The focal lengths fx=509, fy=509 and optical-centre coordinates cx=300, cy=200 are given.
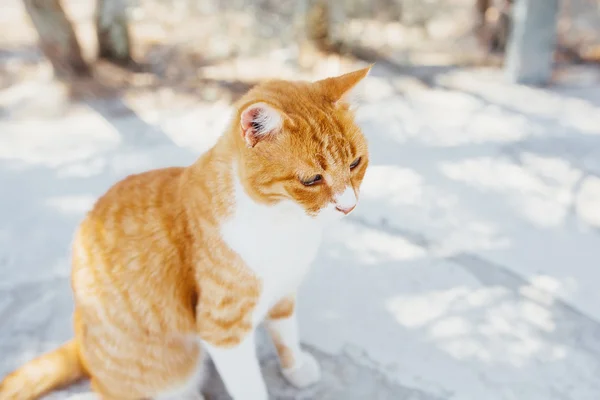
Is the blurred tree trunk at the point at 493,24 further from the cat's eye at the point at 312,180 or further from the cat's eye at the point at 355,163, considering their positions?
the cat's eye at the point at 312,180

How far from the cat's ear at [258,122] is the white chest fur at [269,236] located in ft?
0.44

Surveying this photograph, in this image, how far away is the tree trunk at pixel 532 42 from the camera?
8.95 ft

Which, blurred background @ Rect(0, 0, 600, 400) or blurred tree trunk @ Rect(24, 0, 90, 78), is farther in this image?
blurred tree trunk @ Rect(24, 0, 90, 78)

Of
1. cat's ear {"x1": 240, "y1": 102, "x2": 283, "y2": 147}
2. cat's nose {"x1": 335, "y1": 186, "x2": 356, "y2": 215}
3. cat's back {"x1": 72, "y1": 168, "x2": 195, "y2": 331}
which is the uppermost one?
cat's ear {"x1": 240, "y1": 102, "x2": 283, "y2": 147}

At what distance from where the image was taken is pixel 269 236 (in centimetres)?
109

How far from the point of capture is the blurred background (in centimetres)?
157

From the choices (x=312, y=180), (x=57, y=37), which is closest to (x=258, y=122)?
(x=312, y=180)

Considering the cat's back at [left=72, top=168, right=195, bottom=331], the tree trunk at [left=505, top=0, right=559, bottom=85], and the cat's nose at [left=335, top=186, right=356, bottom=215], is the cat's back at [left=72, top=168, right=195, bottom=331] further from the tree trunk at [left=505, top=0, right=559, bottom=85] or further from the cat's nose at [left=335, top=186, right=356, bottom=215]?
the tree trunk at [left=505, top=0, right=559, bottom=85]

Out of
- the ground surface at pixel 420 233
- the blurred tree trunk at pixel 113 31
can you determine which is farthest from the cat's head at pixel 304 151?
the blurred tree trunk at pixel 113 31

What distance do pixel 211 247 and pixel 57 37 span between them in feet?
7.19

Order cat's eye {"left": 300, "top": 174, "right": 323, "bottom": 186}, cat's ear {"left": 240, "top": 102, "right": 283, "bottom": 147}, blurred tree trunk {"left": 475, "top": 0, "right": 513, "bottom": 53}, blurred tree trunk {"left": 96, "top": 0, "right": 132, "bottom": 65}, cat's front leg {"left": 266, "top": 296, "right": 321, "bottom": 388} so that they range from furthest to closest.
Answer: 1. blurred tree trunk {"left": 475, "top": 0, "right": 513, "bottom": 53}
2. blurred tree trunk {"left": 96, "top": 0, "right": 132, "bottom": 65}
3. cat's front leg {"left": 266, "top": 296, "right": 321, "bottom": 388}
4. cat's eye {"left": 300, "top": 174, "right": 323, "bottom": 186}
5. cat's ear {"left": 240, "top": 102, "right": 283, "bottom": 147}

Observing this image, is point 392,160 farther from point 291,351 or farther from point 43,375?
point 43,375

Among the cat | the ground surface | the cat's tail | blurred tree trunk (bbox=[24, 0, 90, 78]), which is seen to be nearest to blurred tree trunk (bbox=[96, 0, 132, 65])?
blurred tree trunk (bbox=[24, 0, 90, 78])

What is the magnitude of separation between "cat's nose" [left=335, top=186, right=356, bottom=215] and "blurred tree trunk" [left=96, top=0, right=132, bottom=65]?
246cm
